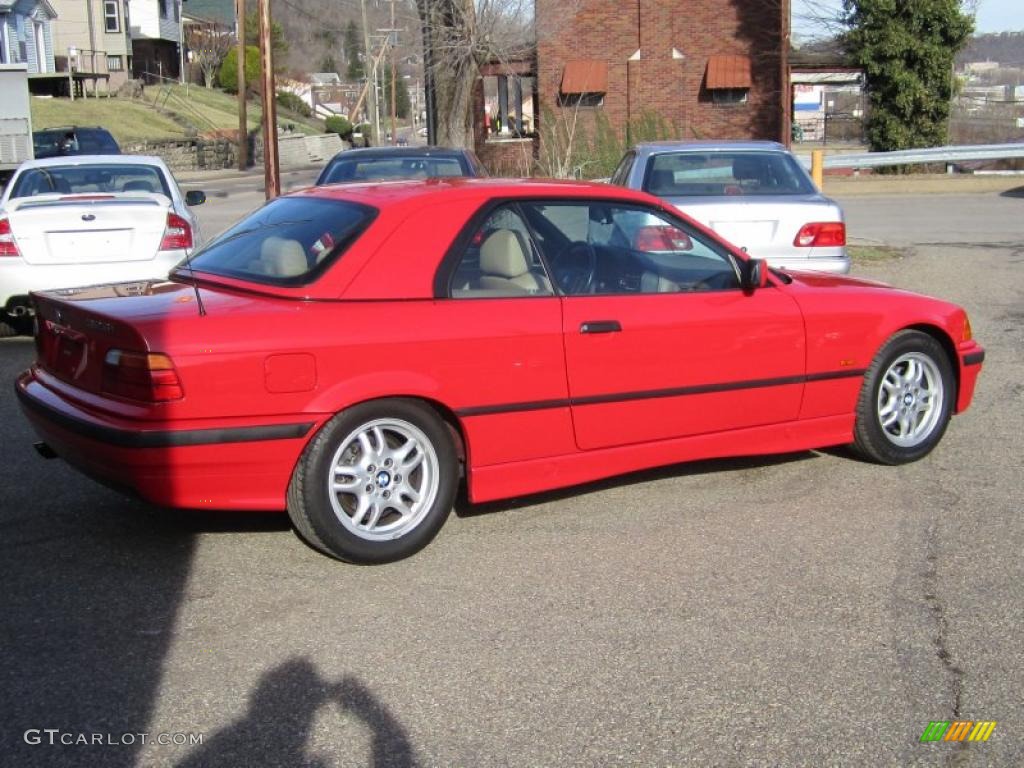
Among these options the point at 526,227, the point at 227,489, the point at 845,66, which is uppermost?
the point at 845,66

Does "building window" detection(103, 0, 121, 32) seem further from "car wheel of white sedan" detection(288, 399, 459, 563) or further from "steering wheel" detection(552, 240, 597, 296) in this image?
"car wheel of white sedan" detection(288, 399, 459, 563)

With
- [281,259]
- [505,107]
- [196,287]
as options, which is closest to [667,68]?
[505,107]

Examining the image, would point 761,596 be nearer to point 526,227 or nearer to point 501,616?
point 501,616

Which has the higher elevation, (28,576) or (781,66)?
(781,66)

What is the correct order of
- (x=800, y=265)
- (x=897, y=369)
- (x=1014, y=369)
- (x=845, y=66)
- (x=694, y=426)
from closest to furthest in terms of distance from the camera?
(x=694, y=426), (x=897, y=369), (x=1014, y=369), (x=800, y=265), (x=845, y=66)

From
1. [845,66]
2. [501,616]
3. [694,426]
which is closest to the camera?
[501,616]

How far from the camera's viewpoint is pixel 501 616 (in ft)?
14.9

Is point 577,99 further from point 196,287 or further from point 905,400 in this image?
point 196,287

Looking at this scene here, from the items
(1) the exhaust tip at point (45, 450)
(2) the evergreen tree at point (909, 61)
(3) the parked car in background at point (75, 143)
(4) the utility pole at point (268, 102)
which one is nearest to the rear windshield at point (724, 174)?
(1) the exhaust tip at point (45, 450)

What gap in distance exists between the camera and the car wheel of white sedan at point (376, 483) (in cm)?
488

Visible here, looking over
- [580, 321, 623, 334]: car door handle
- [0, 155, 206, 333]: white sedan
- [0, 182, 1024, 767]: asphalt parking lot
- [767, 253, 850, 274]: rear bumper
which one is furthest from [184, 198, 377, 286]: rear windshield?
[767, 253, 850, 274]: rear bumper

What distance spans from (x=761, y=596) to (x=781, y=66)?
31.9m

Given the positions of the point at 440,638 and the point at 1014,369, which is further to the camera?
the point at 1014,369

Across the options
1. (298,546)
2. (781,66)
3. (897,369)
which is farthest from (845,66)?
(298,546)
